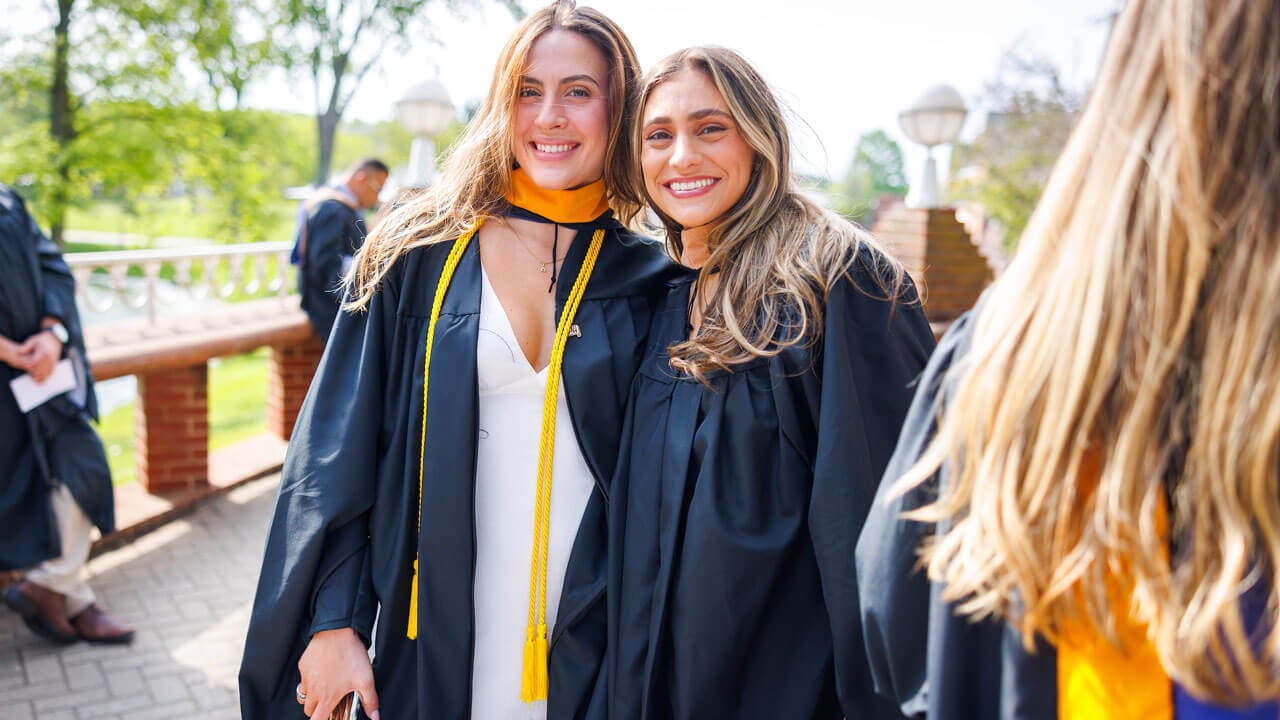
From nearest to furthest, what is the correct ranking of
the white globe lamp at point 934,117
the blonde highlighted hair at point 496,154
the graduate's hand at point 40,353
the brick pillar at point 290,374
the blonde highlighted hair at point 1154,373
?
the blonde highlighted hair at point 1154,373
the blonde highlighted hair at point 496,154
the graduate's hand at point 40,353
the brick pillar at point 290,374
the white globe lamp at point 934,117

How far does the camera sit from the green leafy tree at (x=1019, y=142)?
18266 millimetres

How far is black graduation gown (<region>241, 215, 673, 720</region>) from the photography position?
1.97 metres

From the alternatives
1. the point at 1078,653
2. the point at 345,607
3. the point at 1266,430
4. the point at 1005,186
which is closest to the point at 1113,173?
the point at 1266,430

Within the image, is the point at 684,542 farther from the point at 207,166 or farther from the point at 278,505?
the point at 207,166

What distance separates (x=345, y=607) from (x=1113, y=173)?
5.29ft

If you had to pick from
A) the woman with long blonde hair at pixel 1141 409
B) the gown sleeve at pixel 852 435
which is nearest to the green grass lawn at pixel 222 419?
the gown sleeve at pixel 852 435

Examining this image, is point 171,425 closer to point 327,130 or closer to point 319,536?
point 319,536

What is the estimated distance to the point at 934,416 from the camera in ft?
4.08

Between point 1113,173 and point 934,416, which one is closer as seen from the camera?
point 1113,173

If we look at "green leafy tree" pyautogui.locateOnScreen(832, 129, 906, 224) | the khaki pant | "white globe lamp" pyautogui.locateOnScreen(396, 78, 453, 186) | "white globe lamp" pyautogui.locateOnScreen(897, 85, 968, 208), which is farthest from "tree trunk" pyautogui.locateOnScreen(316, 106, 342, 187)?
"green leafy tree" pyautogui.locateOnScreen(832, 129, 906, 224)

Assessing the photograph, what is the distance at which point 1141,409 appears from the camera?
38.6 inches

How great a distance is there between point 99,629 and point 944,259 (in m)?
5.28

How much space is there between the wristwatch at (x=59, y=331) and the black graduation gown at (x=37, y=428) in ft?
0.12

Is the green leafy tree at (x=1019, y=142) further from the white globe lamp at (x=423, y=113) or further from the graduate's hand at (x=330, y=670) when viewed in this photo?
the graduate's hand at (x=330, y=670)
